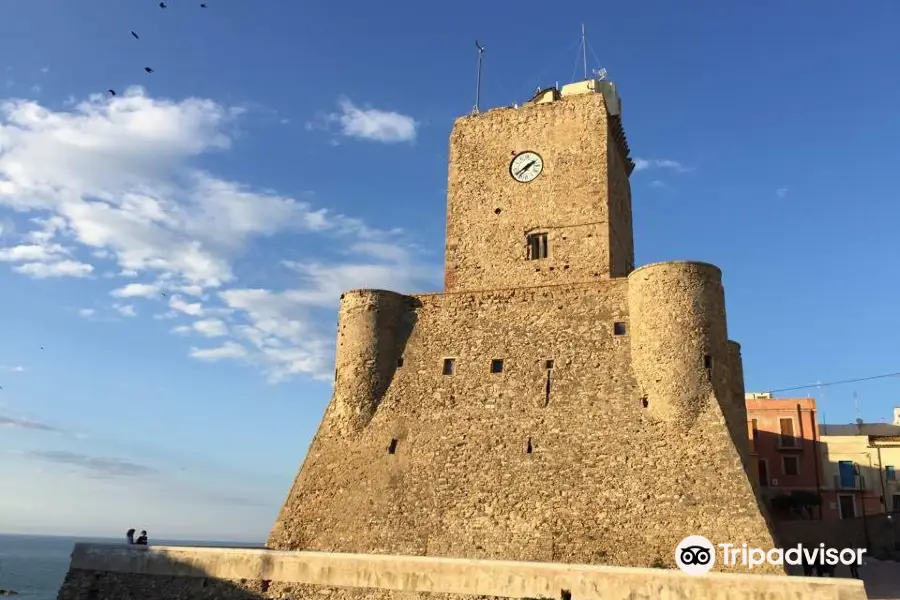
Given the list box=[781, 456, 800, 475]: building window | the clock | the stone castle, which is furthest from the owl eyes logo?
box=[781, 456, 800, 475]: building window

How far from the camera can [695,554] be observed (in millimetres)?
15398

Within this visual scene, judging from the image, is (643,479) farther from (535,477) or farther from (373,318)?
(373,318)

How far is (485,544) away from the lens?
17656mm

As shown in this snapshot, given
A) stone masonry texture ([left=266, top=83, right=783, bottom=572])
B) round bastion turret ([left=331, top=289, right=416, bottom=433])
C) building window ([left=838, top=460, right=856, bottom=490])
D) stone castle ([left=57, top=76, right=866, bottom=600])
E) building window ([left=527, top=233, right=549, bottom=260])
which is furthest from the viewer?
building window ([left=838, top=460, right=856, bottom=490])

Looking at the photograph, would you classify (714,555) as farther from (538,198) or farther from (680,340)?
(538,198)

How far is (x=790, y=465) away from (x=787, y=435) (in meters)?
1.41

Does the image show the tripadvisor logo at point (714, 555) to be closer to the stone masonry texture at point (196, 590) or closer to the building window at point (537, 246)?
the stone masonry texture at point (196, 590)

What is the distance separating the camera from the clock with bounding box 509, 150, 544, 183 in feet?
78.9

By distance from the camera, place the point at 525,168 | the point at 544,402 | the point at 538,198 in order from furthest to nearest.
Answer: the point at 525,168, the point at 538,198, the point at 544,402

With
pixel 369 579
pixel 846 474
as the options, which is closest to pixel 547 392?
pixel 369 579

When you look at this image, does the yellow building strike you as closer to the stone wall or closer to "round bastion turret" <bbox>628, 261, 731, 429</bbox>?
the stone wall

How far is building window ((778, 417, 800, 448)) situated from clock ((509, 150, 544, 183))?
1901 cm

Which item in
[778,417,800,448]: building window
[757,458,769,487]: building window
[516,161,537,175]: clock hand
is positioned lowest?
[757,458,769,487]: building window

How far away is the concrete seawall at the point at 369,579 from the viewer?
12555mm
